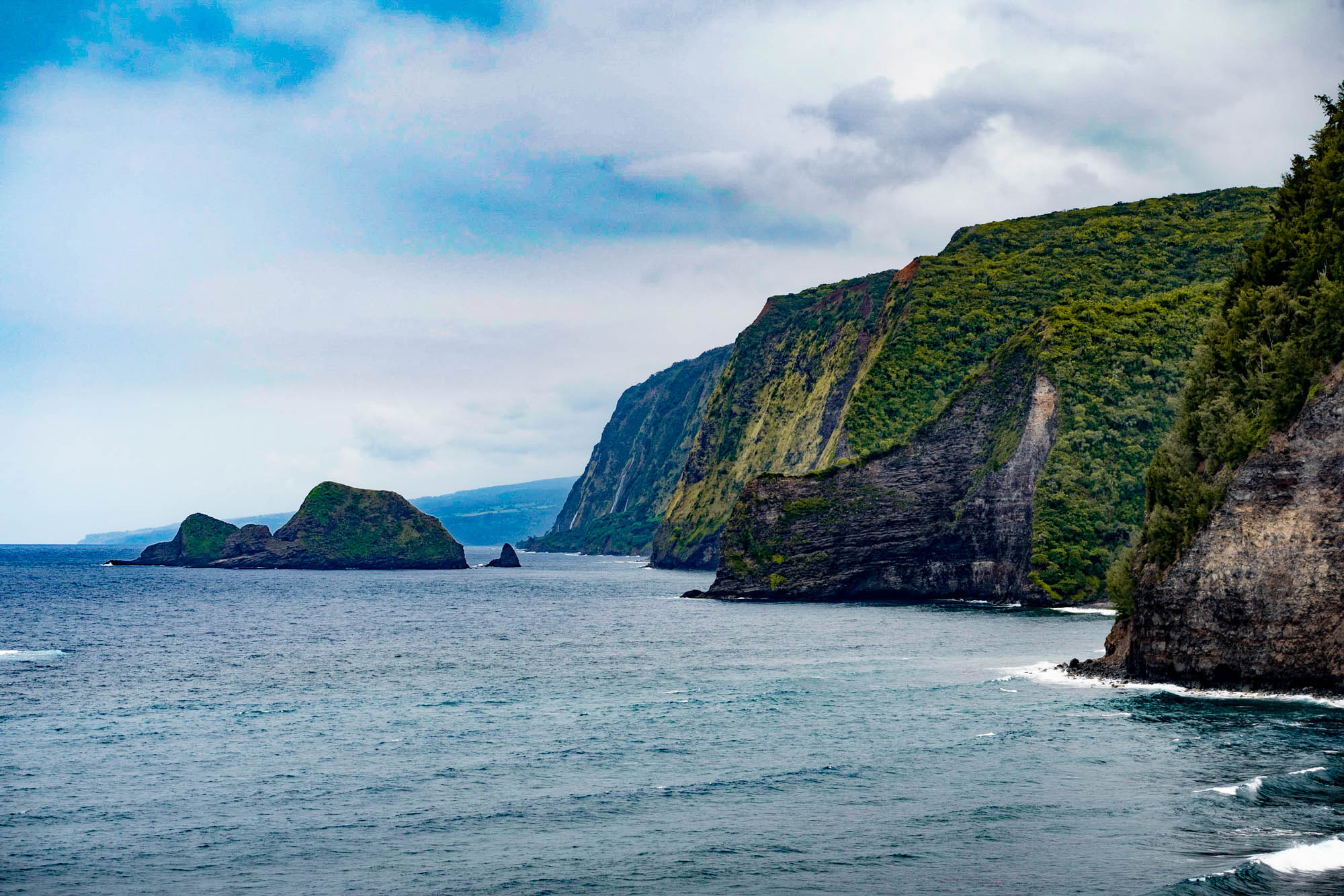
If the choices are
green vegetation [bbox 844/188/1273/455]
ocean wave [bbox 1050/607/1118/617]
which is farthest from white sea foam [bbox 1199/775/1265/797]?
green vegetation [bbox 844/188/1273/455]

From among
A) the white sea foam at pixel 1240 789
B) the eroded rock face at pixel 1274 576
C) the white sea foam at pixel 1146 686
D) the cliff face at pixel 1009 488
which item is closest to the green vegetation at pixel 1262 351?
the eroded rock face at pixel 1274 576

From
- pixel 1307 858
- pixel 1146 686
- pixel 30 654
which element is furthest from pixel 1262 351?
pixel 30 654

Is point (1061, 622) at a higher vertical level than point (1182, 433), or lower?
lower

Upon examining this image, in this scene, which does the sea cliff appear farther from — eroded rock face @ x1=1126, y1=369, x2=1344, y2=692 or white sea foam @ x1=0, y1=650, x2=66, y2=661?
white sea foam @ x1=0, y1=650, x2=66, y2=661

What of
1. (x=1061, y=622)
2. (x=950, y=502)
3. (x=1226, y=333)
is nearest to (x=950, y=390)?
(x=950, y=502)

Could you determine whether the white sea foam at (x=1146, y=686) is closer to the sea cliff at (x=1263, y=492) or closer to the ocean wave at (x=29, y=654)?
the sea cliff at (x=1263, y=492)

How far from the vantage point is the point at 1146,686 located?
5194 cm

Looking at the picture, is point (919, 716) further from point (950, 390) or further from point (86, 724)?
point (950, 390)

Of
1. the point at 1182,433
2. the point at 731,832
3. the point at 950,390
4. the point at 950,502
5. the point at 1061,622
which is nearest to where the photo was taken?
the point at 731,832

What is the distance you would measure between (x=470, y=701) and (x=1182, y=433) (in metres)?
38.2

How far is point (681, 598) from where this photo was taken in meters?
134

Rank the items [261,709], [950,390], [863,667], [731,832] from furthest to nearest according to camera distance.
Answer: [950,390], [863,667], [261,709], [731,832]

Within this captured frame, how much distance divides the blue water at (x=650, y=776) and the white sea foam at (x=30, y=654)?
547 mm

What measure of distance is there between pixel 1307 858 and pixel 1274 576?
79.1ft
